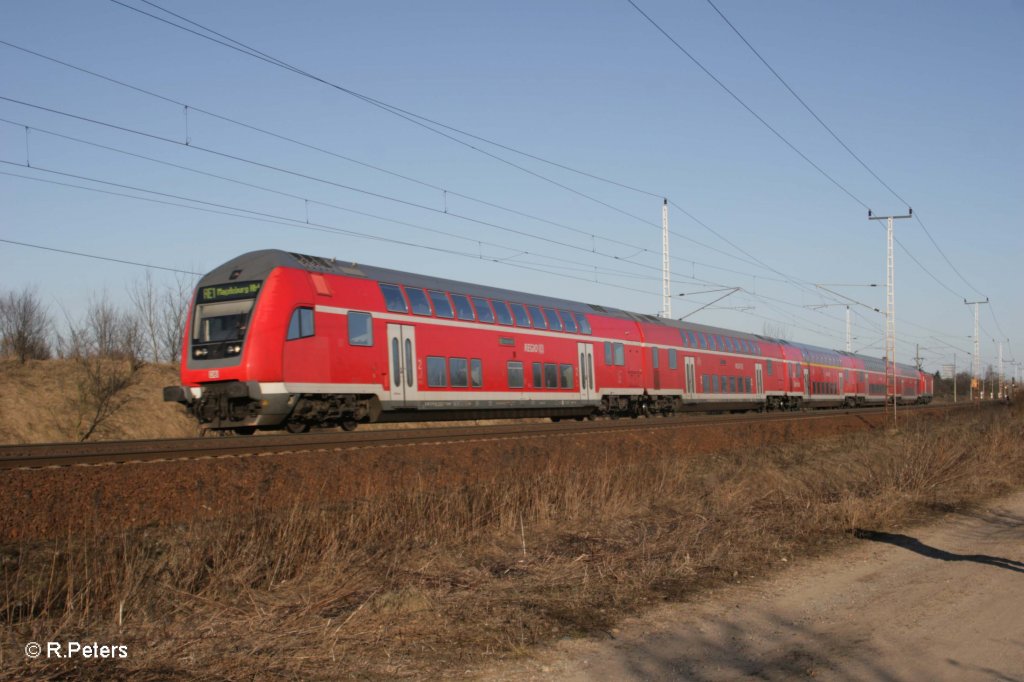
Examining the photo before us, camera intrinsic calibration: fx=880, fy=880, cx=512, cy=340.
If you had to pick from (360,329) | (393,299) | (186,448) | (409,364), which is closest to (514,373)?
(409,364)

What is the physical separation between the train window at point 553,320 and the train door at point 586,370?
1285 mm

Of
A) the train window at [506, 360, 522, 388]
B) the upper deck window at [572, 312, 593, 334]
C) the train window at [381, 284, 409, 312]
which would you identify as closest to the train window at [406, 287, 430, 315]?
the train window at [381, 284, 409, 312]

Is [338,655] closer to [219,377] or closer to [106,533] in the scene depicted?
[106,533]

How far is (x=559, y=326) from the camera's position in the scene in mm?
27531

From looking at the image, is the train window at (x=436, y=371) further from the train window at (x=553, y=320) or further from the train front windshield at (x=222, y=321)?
the train window at (x=553, y=320)

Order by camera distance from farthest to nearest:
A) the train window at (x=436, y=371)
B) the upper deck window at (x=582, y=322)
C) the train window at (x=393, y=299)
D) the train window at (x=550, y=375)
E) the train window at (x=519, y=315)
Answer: the upper deck window at (x=582, y=322) → the train window at (x=550, y=375) → the train window at (x=519, y=315) → the train window at (x=436, y=371) → the train window at (x=393, y=299)

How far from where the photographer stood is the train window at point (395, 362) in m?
20.4

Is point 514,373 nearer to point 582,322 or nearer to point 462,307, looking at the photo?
point 462,307

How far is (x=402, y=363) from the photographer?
20.7 metres

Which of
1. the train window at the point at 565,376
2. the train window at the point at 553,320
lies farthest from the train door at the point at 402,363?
the train window at the point at 565,376

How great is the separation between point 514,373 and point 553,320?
10.3ft

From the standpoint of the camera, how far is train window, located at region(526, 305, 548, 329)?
2627 centimetres

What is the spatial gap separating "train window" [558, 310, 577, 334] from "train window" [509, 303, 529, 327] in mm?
2260

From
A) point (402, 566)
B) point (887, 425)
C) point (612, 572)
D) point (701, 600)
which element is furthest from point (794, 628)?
point (887, 425)
